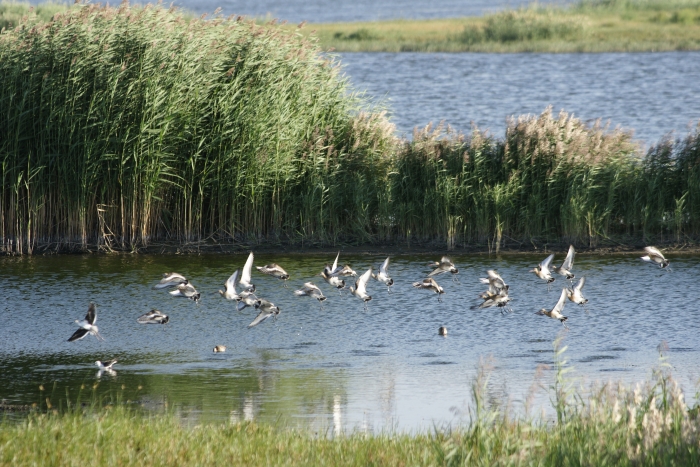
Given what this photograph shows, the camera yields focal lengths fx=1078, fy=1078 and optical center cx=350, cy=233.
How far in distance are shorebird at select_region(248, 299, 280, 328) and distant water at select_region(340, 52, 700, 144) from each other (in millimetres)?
17253

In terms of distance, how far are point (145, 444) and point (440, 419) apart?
254 centimetres

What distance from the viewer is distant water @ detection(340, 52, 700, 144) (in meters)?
33.8

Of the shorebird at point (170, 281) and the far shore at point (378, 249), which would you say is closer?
the shorebird at point (170, 281)

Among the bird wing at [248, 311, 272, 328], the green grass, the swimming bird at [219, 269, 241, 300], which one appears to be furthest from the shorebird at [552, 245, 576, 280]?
the green grass

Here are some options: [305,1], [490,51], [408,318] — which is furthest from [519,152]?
[305,1]

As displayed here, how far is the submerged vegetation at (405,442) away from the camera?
20.7 ft

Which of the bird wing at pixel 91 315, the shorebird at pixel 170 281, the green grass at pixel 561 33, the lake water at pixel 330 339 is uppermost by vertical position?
the bird wing at pixel 91 315

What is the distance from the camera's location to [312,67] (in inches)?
680

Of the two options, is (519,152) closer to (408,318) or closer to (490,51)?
(408,318)

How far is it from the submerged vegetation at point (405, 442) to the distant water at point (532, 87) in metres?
21.8

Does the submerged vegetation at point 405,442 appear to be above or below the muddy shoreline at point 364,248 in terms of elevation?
above

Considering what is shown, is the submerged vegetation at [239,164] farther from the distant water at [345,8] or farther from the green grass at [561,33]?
the distant water at [345,8]

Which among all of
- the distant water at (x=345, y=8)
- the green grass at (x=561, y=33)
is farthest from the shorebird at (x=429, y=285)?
the distant water at (x=345, y=8)

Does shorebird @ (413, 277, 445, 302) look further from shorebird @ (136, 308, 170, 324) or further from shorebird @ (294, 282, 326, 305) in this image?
shorebird @ (136, 308, 170, 324)
